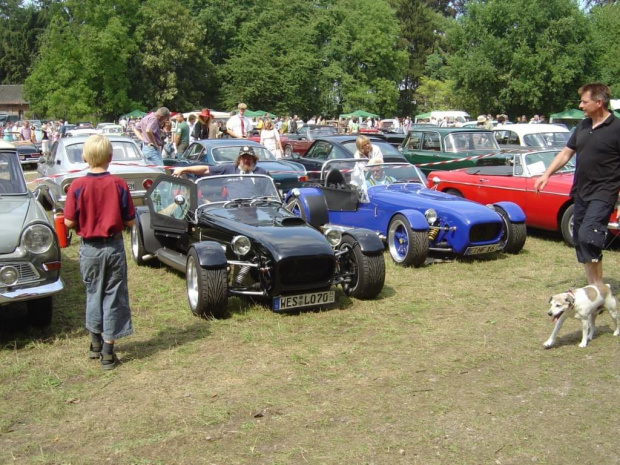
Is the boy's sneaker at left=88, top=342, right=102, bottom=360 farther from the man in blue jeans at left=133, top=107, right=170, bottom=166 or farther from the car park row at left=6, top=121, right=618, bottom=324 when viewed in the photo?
the man in blue jeans at left=133, top=107, right=170, bottom=166

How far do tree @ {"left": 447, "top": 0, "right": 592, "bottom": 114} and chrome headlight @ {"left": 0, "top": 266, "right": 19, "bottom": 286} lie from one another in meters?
37.1

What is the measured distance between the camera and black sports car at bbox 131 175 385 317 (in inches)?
265

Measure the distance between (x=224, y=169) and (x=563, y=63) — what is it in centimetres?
3378

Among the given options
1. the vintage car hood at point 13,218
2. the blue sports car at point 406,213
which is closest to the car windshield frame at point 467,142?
the blue sports car at point 406,213

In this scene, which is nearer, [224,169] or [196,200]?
[196,200]

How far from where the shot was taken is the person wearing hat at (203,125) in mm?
16328

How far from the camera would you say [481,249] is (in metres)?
9.27

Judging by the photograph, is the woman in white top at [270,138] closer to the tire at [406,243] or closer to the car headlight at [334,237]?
the tire at [406,243]

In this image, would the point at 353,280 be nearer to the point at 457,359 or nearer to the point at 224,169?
the point at 457,359

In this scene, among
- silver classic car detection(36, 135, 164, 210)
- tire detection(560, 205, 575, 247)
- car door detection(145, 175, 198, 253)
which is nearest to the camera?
car door detection(145, 175, 198, 253)

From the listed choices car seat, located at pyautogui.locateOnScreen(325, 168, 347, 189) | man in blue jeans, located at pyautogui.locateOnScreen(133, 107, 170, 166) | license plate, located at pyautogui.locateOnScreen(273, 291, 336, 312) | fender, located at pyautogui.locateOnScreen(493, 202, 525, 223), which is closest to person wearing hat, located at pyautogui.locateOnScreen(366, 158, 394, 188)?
car seat, located at pyautogui.locateOnScreen(325, 168, 347, 189)

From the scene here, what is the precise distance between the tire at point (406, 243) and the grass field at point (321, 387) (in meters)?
1.28

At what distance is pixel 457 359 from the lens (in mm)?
5637

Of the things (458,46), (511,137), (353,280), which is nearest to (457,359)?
(353,280)
